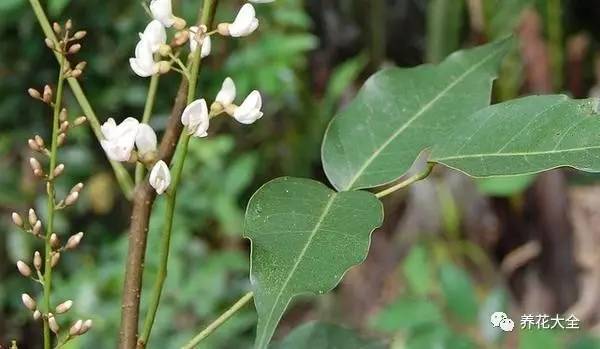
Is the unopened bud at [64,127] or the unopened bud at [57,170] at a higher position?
the unopened bud at [64,127]

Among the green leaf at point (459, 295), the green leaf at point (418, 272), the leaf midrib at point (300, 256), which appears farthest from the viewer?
the green leaf at point (418, 272)

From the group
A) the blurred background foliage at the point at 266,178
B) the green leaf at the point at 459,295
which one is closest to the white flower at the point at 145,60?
the green leaf at the point at 459,295

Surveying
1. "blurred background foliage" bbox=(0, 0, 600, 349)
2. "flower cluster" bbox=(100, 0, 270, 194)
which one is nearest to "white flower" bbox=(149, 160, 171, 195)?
"flower cluster" bbox=(100, 0, 270, 194)

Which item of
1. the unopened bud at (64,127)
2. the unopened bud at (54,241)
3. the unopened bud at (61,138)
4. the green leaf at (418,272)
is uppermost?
the unopened bud at (64,127)

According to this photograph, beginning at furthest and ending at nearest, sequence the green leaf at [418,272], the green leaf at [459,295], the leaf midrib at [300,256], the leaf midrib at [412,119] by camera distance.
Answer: the green leaf at [418,272], the green leaf at [459,295], the leaf midrib at [412,119], the leaf midrib at [300,256]

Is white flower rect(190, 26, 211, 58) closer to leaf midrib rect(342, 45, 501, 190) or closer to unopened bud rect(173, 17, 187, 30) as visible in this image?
unopened bud rect(173, 17, 187, 30)

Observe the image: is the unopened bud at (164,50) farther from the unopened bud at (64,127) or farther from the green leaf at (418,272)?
the green leaf at (418,272)

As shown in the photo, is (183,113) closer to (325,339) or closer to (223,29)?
(223,29)

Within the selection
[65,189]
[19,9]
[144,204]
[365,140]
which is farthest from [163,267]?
[65,189]
